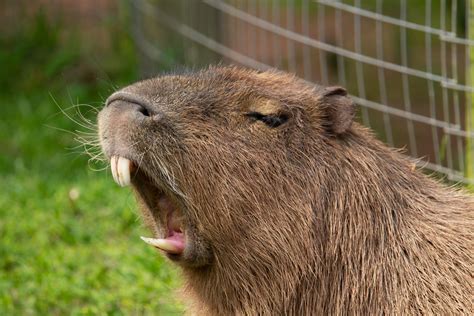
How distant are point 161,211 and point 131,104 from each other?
436 millimetres

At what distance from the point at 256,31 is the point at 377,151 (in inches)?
241

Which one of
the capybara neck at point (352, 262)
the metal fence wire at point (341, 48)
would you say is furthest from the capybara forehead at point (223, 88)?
the metal fence wire at point (341, 48)

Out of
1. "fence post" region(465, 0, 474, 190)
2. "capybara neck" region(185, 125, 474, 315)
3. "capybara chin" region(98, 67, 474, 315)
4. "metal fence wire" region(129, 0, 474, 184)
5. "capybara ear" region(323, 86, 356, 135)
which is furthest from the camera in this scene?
"metal fence wire" region(129, 0, 474, 184)

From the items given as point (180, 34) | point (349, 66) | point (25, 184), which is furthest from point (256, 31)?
point (25, 184)

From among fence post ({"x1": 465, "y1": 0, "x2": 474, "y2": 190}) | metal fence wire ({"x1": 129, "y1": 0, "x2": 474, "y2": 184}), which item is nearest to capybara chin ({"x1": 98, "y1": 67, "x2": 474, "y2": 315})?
fence post ({"x1": 465, "y1": 0, "x2": 474, "y2": 190})

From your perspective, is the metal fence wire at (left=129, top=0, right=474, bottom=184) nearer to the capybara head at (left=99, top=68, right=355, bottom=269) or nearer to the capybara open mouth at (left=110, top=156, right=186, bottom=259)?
the capybara head at (left=99, top=68, right=355, bottom=269)

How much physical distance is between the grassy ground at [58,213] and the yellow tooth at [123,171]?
952 mm

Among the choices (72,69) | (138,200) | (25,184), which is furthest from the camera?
(72,69)

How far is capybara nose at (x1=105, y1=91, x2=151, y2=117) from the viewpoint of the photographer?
3.73 metres

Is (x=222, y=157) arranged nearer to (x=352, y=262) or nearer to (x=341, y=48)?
(x=352, y=262)

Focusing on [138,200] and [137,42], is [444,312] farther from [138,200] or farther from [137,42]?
[137,42]

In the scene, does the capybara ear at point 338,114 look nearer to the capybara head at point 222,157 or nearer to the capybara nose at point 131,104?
the capybara head at point 222,157

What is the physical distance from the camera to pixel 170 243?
12.5ft

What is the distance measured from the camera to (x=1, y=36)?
9672 mm
